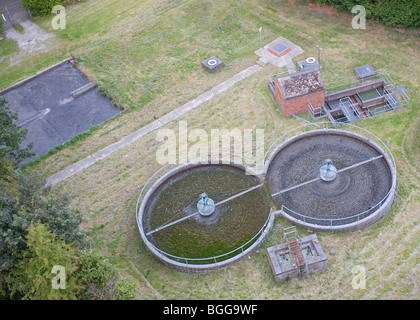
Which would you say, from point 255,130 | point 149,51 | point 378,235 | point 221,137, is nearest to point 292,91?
point 255,130

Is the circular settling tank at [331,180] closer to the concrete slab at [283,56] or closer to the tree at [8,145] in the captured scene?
the concrete slab at [283,56]

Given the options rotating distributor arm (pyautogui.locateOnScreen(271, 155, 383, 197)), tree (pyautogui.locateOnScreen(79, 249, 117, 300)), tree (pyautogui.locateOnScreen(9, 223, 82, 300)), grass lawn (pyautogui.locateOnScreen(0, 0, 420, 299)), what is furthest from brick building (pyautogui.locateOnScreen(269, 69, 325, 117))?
tree (pyautogui.locateOnScreen(9, 223, 82, 300))

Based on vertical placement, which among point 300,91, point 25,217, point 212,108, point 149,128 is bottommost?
point 212,108

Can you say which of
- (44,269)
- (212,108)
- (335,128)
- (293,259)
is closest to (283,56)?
(212,108)

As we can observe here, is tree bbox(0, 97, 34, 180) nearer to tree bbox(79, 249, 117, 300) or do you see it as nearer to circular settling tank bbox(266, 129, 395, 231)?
tree bbox(79, 249, 117, 300)

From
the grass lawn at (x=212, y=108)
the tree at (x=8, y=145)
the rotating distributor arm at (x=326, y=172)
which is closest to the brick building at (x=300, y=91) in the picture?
the grass lawn at (x=212, y=108)

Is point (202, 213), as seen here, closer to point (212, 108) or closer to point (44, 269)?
point (44, 269)
